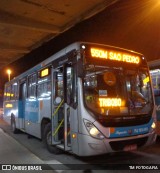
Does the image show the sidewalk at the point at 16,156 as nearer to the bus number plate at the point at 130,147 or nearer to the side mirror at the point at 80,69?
the bus number plate at the point at 130,147

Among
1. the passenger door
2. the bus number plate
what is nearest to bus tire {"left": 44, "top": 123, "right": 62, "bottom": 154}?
the passenger door

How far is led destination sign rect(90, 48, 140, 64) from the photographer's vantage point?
645cm

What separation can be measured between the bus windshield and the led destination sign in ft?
0.95

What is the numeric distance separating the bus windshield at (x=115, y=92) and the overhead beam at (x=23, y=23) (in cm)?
349

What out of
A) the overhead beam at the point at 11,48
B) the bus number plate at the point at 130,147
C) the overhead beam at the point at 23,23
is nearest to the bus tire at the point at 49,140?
the bus number plate at the point at 130,147

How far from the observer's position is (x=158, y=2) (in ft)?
32.4

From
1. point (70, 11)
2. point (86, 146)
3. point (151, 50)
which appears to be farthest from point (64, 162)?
point (151, 50)

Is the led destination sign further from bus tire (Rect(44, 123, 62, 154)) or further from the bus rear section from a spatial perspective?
bus tire (Rect(44, 123, 62, 154))

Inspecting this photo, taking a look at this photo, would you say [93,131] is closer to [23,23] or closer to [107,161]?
[107,161]

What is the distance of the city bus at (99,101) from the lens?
5910mm

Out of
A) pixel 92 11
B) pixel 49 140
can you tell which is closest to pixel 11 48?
pixel 92 11

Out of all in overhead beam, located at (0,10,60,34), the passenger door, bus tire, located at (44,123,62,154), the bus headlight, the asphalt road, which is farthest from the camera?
overhead beam, located at (0,10,60,34)

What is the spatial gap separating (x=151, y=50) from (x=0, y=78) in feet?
91.3

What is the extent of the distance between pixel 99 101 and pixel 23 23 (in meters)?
4.19
